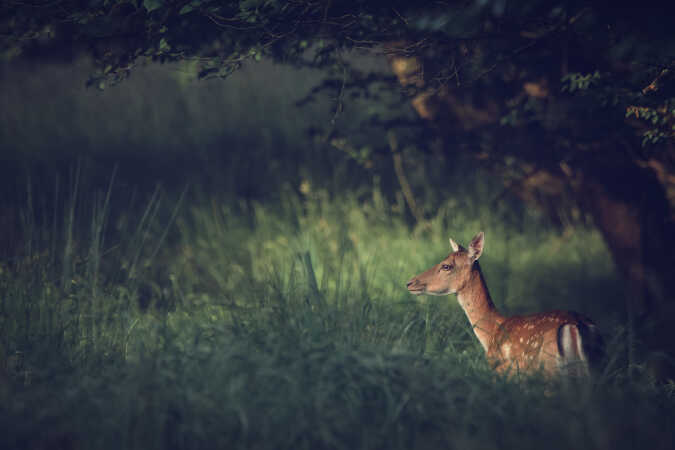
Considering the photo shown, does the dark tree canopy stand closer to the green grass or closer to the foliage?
the foliage

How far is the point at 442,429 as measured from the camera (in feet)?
10.4

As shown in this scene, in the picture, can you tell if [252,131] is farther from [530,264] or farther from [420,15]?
[420,15]

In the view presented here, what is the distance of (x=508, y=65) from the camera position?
17.5 ft

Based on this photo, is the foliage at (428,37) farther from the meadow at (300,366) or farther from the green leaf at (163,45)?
the meadow at (300,366)

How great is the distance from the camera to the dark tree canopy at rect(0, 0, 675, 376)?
148 inches

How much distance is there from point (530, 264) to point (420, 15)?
2.92 meters

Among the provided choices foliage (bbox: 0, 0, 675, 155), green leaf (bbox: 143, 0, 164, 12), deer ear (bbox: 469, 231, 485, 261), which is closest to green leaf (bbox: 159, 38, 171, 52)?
foliage (bbox: 0, 0, 675, 155)

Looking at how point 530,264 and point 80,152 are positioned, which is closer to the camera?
point 530,264

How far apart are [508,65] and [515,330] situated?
213cm

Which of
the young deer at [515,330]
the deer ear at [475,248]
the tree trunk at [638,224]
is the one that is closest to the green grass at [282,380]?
the young deer at [515,330]

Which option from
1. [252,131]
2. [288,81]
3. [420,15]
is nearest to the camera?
[420,15]

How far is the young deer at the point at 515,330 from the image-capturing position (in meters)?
3.72

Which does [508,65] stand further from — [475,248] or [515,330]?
[515,330]

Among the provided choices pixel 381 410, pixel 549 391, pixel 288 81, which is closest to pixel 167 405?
pixel 381 410
